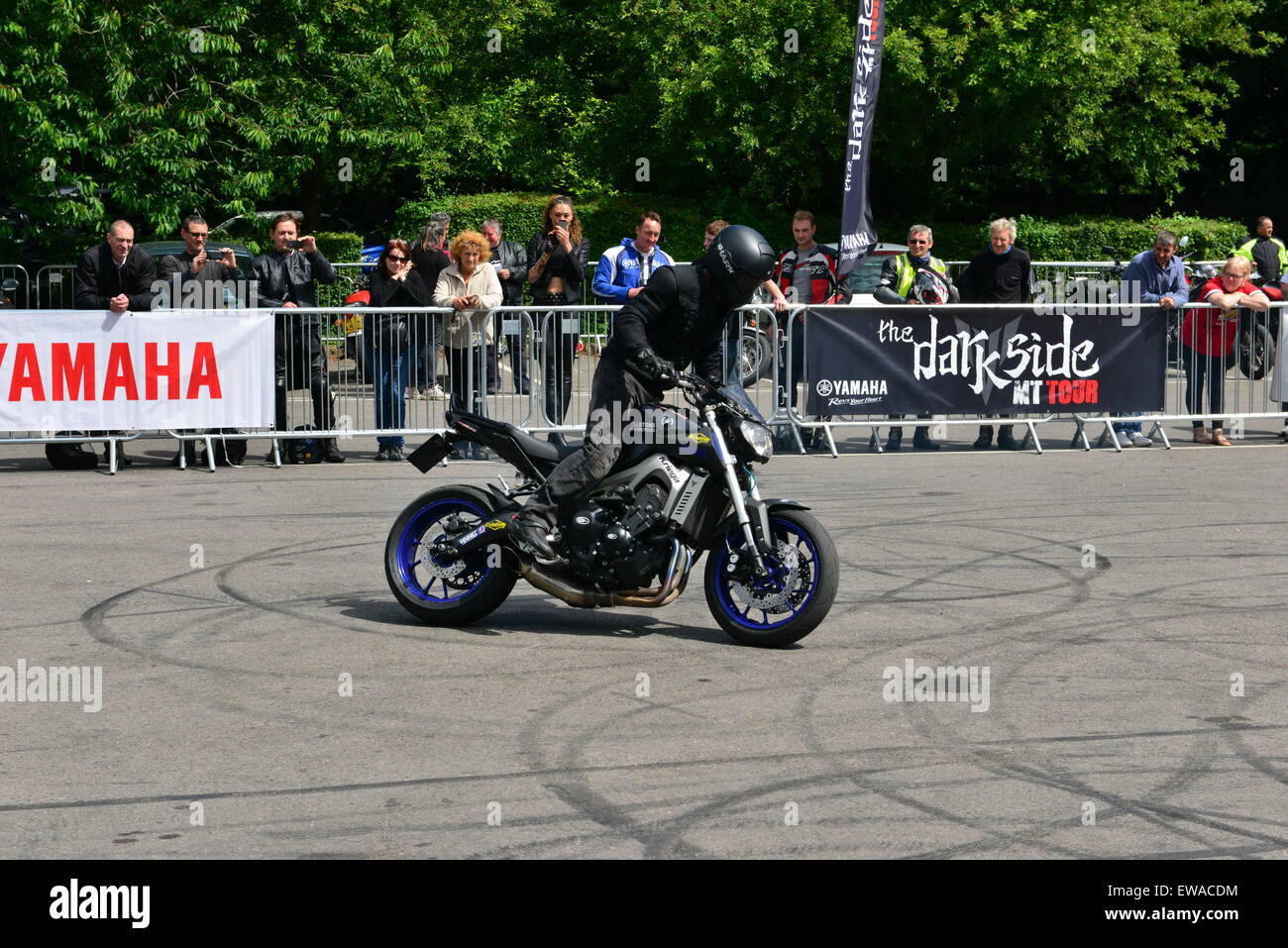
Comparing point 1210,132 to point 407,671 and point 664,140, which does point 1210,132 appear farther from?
point 407,671

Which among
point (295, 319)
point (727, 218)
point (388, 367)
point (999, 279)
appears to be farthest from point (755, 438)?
point (727, 218)

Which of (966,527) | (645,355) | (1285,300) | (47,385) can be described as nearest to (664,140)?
(1285,300)

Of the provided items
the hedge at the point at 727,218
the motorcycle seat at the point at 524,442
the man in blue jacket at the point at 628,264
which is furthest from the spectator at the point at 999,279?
the hedge at the point at 727,218

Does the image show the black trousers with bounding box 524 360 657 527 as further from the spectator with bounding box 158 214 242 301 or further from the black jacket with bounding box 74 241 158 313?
the spectator with bounding box 158 214 242 301

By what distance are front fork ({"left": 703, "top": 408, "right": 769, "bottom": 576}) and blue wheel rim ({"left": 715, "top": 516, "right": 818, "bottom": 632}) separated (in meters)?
0.05

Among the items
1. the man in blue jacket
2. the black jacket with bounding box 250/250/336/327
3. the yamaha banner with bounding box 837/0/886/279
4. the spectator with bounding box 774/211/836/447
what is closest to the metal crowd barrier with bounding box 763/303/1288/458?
the spectator with bounding box 774/211/836/447

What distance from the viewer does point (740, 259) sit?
8078mm

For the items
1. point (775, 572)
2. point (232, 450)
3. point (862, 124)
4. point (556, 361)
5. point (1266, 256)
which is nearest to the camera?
point (775, 572)

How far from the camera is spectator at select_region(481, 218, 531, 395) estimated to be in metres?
15.3

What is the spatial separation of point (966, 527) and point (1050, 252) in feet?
68.7

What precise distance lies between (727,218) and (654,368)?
24.1 m

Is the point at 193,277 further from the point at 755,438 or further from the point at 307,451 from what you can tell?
the point at 755,438

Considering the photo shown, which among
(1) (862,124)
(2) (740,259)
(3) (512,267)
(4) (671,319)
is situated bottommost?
(4) (671,319)

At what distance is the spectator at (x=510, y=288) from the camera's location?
15273 mm
